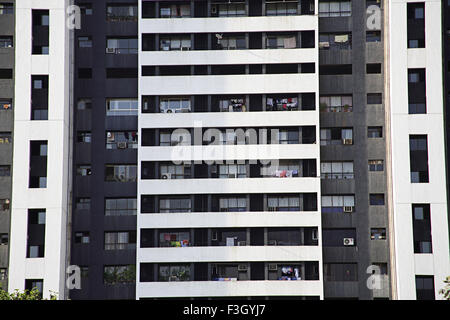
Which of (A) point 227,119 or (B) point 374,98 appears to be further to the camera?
(B) point 374,98

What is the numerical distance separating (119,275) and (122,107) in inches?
A: 529

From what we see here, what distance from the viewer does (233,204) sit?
50.5 metres

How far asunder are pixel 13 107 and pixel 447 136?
3298 centimetres

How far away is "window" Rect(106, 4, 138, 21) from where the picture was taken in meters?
52.6

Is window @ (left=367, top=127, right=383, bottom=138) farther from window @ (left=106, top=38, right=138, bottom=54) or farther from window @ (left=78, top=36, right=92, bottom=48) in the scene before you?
window @ (left=78, top=36, right=92, bottom=48)

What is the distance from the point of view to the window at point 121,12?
5262cm

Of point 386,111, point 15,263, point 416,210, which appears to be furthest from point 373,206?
point 15,263

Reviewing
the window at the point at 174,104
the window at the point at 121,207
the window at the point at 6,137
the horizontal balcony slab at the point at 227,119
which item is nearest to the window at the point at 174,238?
the window at the point at 121,207

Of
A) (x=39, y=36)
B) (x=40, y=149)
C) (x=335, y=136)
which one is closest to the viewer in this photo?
(x=40, y=149)

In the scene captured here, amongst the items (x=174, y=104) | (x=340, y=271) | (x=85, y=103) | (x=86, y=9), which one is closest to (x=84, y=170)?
(x=85, y=103)

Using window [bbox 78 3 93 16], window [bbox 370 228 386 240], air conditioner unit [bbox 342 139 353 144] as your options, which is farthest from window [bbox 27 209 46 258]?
window [bbox 370 228 386 240]

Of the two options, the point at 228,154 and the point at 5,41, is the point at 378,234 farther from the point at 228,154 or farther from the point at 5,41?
the point at 5,41

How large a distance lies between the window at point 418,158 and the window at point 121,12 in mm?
24299

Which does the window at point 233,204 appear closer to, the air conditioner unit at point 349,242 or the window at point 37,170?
the air conditioner unit at point 349,242
